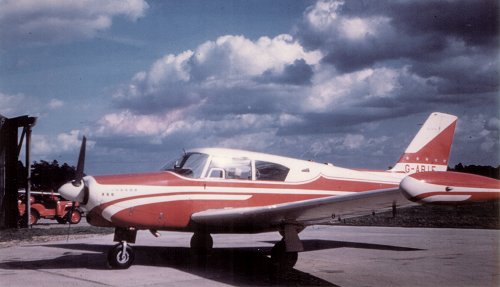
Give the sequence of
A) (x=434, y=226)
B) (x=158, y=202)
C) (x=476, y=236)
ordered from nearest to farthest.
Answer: (x=158, y=202) → (x=476, y=236) → (x=434, y=226)

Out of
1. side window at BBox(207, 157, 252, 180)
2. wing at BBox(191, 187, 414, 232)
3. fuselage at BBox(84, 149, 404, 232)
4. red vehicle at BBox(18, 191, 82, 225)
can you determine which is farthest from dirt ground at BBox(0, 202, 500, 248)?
wing at BBox(191, 187, 414, 232)

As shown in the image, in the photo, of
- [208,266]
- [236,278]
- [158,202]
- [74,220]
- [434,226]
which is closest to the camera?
[236,278]

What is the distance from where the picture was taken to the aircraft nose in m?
8.53

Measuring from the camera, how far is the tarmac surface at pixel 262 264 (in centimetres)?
809

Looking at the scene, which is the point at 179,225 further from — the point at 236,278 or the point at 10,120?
the point at 10,120

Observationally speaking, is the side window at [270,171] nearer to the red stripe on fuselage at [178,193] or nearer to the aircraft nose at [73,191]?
the red stripe on fuselage at [178,193]

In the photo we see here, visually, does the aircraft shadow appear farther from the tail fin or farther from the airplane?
the tail fin

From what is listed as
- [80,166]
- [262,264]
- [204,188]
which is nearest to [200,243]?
[262,264]

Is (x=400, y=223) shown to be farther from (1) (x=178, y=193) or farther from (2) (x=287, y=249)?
(1) (x=178, y=193)

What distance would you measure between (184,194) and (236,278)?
1.88m

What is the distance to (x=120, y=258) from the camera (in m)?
9.01

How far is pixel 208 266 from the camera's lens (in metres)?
9.78

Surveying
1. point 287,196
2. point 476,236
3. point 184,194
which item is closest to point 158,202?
point 184,194

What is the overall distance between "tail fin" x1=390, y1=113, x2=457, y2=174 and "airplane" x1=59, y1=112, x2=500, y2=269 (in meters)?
2.52
